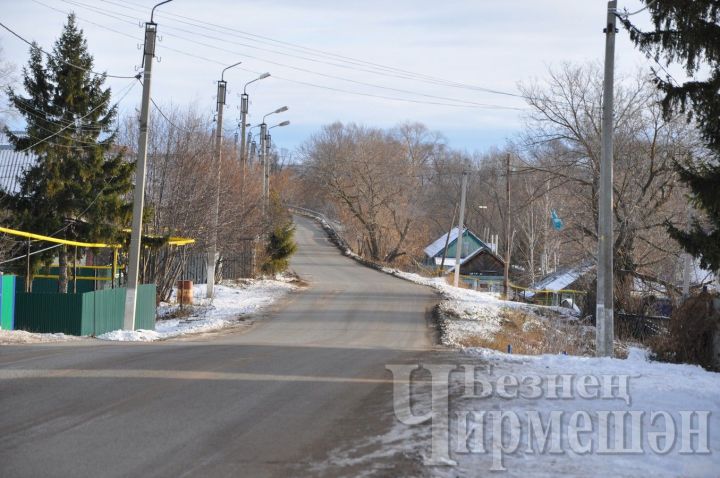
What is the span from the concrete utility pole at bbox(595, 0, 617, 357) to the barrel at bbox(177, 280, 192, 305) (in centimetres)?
1754

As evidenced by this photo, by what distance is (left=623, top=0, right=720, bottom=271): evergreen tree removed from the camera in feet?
40.4

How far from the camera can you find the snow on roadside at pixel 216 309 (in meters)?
20.9

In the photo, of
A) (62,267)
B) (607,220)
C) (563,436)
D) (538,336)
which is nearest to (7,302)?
(62,267)

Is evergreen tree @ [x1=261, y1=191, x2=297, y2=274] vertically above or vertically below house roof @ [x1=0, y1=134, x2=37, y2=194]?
below

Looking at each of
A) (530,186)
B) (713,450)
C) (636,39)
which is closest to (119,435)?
(713,450)

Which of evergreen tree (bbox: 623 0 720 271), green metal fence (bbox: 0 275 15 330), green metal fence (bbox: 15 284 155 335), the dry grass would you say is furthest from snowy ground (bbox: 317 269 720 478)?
green metal fence (bbox: 0 275 15 330)

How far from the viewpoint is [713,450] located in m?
6.64

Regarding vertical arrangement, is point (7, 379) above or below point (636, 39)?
below

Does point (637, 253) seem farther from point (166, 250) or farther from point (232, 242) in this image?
point (166, 250)

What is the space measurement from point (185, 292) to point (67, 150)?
7293 mm

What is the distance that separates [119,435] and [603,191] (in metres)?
12.3

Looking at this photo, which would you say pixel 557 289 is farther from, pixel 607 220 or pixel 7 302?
pixel 7 302

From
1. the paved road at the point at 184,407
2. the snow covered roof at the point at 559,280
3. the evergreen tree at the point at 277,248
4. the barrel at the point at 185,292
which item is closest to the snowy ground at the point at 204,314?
the barrel at the point at 185,292

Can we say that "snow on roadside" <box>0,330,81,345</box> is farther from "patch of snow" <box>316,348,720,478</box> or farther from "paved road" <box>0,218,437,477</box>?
"patch of snow" <box>316,348,720,478</box>
